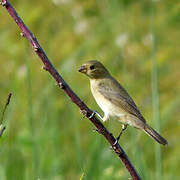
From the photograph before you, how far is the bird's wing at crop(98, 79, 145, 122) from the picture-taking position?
4.03 metres


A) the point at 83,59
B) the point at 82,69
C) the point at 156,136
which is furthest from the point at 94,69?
the point at 83,59

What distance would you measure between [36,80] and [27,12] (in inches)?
31.8

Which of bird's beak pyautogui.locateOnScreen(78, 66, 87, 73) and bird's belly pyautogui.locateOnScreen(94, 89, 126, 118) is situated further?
bird's belly pyautogui.locateOnScreen(94, 89, 126, 118)

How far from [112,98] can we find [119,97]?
6cm

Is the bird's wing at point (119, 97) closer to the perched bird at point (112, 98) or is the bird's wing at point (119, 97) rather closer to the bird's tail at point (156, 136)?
the perched bird at point (112, 98)

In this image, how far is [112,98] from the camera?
4098mm

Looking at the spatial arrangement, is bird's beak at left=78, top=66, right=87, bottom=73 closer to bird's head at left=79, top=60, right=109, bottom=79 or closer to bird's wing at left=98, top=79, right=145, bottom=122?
bird's head at left=79, top=60, right=109, bottom=79

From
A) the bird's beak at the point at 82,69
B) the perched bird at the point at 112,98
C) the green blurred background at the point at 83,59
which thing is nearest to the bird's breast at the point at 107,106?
the perched bird at the point at 112,98

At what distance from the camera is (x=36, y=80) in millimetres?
6387

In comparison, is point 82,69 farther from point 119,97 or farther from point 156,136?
point 156,136

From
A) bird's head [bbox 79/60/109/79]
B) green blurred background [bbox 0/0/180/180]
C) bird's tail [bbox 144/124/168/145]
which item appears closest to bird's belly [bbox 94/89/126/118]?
bird's head [bbox 79/60/109/79]

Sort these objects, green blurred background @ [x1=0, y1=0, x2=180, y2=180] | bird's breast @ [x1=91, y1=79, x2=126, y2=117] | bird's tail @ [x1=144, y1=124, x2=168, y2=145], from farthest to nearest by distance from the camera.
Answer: green blurred background @ [x1=0, y1=0, x2=180, y2=180], bird's breast @ [x1=91, y1=79, x2=126, y2=117], bird's tail @ [x1=144, y1=124, x2=168, y2=145]

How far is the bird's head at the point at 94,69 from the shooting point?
13.0 feet

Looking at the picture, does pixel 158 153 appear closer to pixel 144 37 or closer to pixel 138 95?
pixel 138 95
